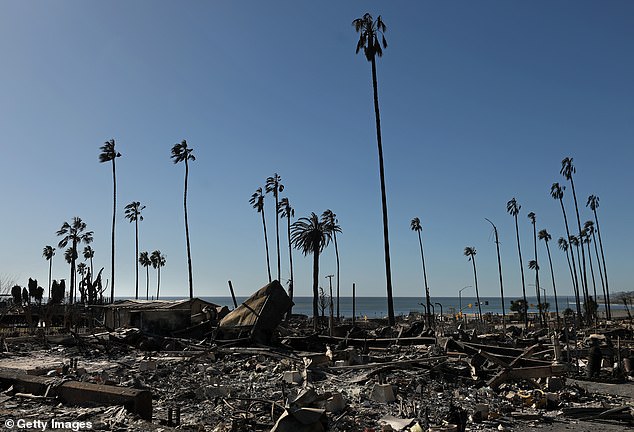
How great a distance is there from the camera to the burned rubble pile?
1002 centimetres

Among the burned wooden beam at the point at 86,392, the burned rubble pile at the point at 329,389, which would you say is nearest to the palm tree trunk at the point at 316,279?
the burned rubble pile at the point at 329,389

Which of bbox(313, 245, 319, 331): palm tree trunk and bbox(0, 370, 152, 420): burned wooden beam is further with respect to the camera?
bbox(313, 245, 319, 331): palm tree trunk

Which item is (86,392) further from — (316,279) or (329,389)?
(316,279)

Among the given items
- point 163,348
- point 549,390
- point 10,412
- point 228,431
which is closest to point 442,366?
point 549,390

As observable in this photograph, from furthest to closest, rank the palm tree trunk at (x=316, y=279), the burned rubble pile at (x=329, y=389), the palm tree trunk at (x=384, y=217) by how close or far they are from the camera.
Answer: the palm tree trunk at (x=316, y=279) → the palm tree trunk at (x=384, y=217) → the burned rubble pile at (x=329, y=389)

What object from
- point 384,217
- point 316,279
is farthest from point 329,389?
point 316,279

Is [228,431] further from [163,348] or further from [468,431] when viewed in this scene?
[163,348]

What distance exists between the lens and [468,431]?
1029 cm

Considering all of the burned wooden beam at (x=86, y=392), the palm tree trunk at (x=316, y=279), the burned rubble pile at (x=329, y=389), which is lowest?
the burned rubble pile at (x=329, y=389)

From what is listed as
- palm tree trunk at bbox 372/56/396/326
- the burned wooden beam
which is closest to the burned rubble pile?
the burned wooden beam

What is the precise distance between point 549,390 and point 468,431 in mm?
4732

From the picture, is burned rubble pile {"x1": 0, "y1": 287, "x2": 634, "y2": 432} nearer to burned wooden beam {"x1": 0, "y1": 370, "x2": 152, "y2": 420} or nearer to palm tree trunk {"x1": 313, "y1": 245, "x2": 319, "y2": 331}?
burned wooden beam {"x1": 0, "y1": 370, "x2": 152, "y2": 420}

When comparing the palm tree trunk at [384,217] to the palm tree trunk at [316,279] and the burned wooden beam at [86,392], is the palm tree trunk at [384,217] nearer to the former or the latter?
the palm tree trunk at [316,279]

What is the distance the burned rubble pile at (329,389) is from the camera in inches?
395
